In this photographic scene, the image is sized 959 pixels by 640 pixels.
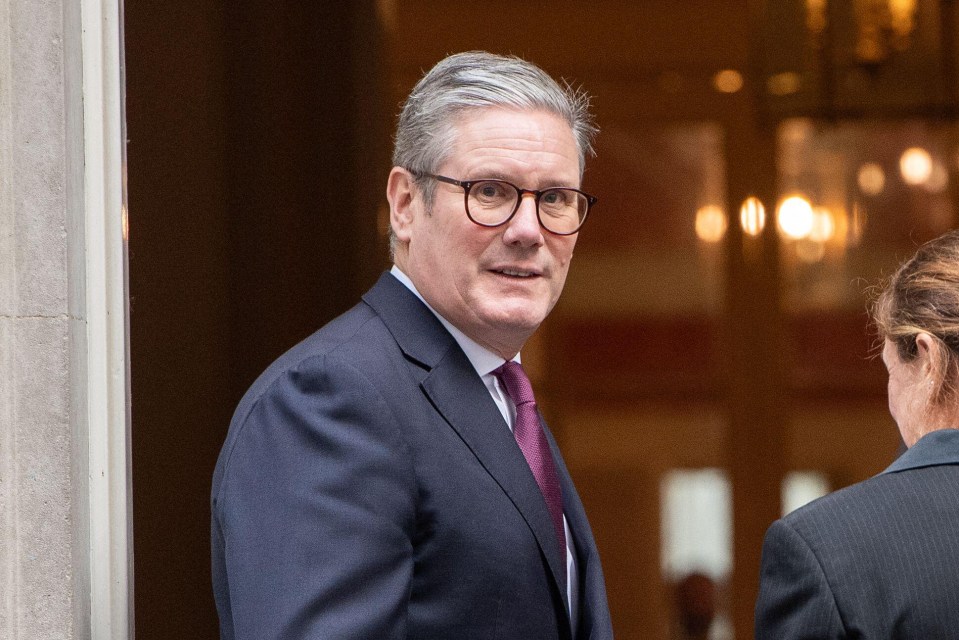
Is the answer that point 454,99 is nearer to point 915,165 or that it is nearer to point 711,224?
point 711,224

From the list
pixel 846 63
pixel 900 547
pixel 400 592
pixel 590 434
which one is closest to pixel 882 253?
pixel 846 63

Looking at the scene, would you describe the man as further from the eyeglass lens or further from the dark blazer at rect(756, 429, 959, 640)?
the dark blazer at rect(756, 429, 959, 640)

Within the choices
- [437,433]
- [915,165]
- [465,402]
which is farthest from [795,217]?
[437,433]

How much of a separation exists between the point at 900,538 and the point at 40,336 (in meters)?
1.83

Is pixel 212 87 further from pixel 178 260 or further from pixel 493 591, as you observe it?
pixel 493 591

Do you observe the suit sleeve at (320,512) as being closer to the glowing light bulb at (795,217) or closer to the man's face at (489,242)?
the man's face at (489,242)

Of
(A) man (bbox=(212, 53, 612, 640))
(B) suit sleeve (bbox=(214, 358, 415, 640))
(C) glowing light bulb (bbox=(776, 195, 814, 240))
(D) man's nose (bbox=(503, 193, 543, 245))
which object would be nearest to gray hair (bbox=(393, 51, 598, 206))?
(A) man (bbox=(212, 53, 612, 640))

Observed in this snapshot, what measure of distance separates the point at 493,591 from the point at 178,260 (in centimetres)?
209

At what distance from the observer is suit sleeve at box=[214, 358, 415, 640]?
1.69m

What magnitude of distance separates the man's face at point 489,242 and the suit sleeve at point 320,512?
331mm

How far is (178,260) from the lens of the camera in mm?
3566

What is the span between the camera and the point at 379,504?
1.73 metres

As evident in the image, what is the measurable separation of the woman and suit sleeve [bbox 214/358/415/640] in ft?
2.01

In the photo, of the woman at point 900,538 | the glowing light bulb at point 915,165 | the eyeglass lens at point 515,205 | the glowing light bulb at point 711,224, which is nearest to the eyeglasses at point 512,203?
the eyeglass lens at point 515,205
